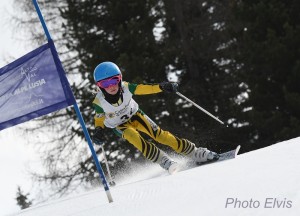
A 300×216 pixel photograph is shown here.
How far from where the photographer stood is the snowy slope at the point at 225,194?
286cm

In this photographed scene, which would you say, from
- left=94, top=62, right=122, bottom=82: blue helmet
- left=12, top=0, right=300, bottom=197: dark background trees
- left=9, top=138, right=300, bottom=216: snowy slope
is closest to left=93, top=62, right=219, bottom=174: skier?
left=94, top=62, right=122, bottom=82: blue helmet

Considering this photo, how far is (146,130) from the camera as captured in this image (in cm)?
655

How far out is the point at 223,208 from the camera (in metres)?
2.97

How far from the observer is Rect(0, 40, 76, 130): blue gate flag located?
5.41 m

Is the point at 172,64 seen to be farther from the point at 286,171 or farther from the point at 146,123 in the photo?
the point at 286,171

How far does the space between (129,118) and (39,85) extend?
4.89 feet

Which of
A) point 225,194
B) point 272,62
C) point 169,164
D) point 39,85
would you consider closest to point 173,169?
point 169,164

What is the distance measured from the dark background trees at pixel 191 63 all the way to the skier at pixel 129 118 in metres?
5.32

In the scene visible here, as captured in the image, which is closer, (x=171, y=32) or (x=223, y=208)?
(x=223, y=208)

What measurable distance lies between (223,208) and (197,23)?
544 inches

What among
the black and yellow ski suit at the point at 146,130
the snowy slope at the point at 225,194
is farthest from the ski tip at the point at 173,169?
the snowy slope at the point at 225,194

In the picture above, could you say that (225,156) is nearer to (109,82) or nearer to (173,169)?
(173,169)

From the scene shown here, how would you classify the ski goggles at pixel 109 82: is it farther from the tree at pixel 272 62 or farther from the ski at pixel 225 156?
the tree at pixel 272 62

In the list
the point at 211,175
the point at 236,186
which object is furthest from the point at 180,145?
the point at 236,186
